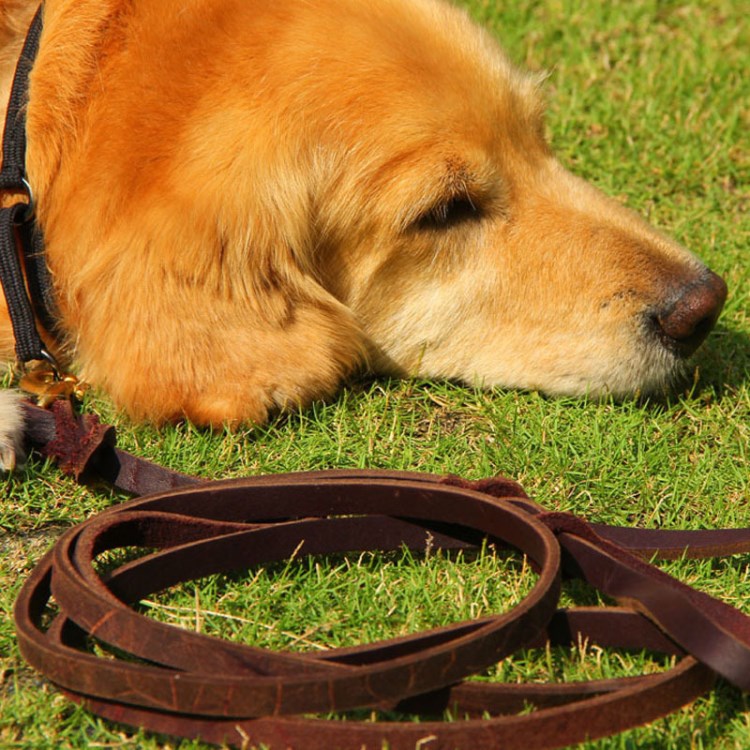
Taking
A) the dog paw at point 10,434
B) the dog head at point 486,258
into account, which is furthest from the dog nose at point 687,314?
the dog paw at point 10,434

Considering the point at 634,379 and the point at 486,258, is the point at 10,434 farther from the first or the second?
the point at 634,379

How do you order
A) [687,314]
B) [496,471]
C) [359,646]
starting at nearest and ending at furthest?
[359,646] < [496,471] < [687,314]

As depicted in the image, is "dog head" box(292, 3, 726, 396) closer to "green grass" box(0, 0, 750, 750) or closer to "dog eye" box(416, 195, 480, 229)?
"dog eye" box(416, 195, 480, 229)

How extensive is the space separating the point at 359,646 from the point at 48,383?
1483 millimetres

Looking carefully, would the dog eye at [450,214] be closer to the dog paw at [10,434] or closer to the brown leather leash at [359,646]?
the brown leather leash at [359,646]

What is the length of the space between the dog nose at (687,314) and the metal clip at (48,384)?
189 centimetres

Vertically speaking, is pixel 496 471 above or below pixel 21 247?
above

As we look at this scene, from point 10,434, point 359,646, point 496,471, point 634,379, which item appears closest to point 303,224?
point 496,471

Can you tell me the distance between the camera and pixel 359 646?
235 cm

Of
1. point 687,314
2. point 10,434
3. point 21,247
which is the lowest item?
point 10,434

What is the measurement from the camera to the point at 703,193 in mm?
4867

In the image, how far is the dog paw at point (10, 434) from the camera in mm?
3123

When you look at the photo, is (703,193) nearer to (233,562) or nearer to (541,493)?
(541,493)

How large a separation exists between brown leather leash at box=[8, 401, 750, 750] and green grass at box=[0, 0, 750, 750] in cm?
8
